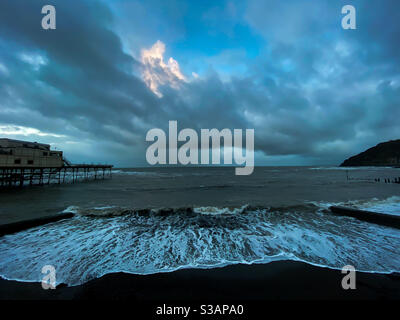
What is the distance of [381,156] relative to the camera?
472 feet

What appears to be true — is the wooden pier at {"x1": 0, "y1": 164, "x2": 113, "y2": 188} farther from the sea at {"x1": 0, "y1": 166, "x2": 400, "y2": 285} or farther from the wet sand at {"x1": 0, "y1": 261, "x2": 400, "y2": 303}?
the wet sand at {"x1": 0, "y1": 261, "x2": 400, "y2": 303}

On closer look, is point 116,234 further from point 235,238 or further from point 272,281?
point 272,281

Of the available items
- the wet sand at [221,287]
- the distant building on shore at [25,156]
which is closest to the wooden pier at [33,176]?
the distant building on shore at [25,156]

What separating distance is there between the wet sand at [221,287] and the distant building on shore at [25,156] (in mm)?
32986

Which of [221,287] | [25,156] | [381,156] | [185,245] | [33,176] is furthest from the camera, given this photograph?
[381,156]

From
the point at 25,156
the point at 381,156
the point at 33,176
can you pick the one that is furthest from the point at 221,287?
the point at 381,156

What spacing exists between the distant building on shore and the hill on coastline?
672 ft

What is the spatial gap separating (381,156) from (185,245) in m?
216

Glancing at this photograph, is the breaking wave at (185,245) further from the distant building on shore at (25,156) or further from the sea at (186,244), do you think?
the distant building on shore at (25,156)

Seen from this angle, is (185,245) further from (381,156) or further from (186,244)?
(381,156)

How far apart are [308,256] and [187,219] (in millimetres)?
6684

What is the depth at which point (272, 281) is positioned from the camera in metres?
4.30

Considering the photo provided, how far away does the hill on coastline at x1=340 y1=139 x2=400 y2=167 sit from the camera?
436ft

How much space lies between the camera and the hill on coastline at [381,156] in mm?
132750
